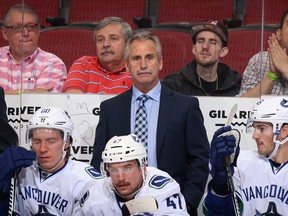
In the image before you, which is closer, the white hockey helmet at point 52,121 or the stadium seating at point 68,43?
the white hockey helmet at point 52,121

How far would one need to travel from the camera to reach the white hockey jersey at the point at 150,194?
176 inches

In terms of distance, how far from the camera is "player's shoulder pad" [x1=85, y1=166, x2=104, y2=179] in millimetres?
4816

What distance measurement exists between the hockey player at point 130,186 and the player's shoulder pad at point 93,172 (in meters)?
0.18

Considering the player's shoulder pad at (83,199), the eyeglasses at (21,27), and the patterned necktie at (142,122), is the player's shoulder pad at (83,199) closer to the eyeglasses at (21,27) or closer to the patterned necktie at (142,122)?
the patterned necktie at (142,122)

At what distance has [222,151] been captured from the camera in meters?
4.50

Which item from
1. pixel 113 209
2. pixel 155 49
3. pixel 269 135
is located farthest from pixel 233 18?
pixel 113 209

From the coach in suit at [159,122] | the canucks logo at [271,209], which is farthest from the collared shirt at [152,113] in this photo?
the canucks logo at [271,209]

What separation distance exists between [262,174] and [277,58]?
815mm

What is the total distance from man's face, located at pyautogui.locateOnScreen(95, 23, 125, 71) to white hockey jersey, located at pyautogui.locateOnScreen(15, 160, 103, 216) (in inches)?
28.2

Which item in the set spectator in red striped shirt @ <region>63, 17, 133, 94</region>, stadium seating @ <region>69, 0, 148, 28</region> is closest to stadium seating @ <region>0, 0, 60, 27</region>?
stadium seating @ <region>69, 0, 148, 28</region>

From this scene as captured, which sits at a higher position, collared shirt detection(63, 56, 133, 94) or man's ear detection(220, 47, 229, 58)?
man's ear detection(220, 47, 229, 58)

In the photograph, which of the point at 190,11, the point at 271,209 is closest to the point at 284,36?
the point at 190,11

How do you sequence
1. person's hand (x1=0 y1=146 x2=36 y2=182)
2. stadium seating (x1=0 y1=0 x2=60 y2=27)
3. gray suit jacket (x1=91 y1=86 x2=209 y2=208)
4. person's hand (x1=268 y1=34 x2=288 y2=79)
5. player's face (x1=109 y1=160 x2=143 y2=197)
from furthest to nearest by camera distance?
stadium seating (x1=0 y1=0 x2=60 y2=27) → person's hand (x1=268 y1=34 x2=288 y2=79) → gray suit jacket (x1=91 y1=86 x2=209 y2=208) → person's hand (x1=0 y1=146 x2=36 y2=182) → player's face (x1=109 y1=160 x2=143 y2=197)

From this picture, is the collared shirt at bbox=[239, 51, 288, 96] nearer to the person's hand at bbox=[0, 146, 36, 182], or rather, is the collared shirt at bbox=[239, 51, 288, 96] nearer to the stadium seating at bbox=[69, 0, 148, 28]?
the stadium seating at bbox=[69, 0, 148, 28]
